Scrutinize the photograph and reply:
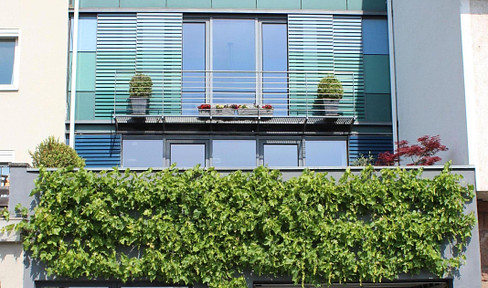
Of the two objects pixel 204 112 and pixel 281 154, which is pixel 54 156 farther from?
pixel 281 154

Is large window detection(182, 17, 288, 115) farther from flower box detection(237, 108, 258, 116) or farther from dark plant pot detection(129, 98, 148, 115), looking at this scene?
dark plant pot detection(129, 98, 148, 115)

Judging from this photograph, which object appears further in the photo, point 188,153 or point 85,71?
point 85,71

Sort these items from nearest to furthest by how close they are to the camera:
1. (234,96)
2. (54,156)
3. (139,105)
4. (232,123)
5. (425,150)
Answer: (425,150), (54,156), (232,123), (139,105), (234,96)

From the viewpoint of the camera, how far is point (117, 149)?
14.8 metres

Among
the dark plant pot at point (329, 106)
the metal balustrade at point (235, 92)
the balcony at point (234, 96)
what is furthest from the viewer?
the metal balustrade at point (235, 92)

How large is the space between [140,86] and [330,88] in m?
3.96

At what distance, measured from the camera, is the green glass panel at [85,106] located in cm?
1498

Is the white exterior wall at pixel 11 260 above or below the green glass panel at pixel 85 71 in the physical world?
below

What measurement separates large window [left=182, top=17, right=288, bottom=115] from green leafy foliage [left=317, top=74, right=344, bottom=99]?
2.53 feet

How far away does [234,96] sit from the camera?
15055 mm

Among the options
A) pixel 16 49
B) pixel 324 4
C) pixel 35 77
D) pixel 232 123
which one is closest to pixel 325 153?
pixel 232 123

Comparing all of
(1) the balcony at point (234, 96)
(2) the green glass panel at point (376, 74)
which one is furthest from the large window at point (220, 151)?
(2) the green glass panel at point (376, 74)

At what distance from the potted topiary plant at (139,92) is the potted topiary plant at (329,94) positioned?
3588 millimetres

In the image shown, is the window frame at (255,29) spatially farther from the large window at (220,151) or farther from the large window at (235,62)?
the large window at (220,151)
